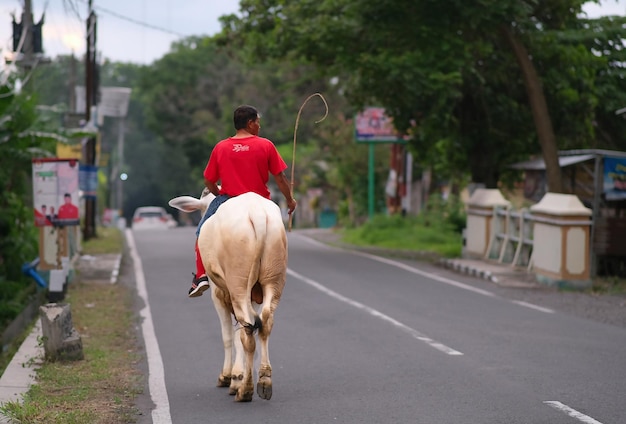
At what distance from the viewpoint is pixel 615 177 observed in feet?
66.9

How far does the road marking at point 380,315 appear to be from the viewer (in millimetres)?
11227

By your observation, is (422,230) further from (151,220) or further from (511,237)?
(151,220)

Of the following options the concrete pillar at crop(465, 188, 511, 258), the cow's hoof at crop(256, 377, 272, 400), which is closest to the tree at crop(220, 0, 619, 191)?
the concrete pillar at crop(465, 188, 511, 258)

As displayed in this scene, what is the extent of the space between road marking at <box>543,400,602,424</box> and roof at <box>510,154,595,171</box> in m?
13.5

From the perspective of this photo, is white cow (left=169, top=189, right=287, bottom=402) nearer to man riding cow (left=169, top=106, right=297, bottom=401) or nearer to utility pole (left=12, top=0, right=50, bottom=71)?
man riding cow (left=169, top=106, right=297, bottom=401)

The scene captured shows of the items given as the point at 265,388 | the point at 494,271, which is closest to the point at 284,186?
the point at 265,388

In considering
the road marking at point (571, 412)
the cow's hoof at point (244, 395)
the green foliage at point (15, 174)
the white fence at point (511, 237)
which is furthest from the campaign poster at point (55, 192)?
the road marking at point (571, 412)

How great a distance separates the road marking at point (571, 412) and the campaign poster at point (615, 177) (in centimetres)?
1296

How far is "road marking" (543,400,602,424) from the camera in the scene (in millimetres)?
7559

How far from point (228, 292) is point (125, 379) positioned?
66.2 inches

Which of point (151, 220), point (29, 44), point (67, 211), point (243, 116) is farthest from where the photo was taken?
point (151, 220)

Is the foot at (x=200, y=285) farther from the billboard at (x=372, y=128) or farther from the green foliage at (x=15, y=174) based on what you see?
the billboard at (x=372, y=128)

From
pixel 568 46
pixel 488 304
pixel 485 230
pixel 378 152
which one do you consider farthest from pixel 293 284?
pixel 378 152

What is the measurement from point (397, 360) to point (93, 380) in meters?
2.97
